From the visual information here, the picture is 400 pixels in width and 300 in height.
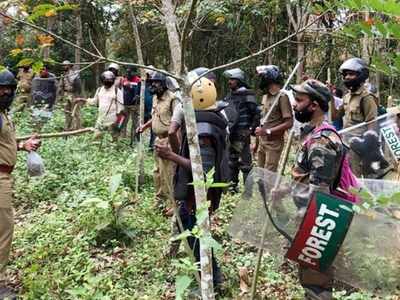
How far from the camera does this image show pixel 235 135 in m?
6.80

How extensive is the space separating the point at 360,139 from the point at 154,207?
2655mm

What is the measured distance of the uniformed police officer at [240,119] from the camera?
267 inches

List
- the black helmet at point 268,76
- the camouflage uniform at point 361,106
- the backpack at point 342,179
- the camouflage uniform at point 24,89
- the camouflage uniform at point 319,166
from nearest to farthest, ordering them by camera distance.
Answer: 1. the camouflage uniform at point 319,166
2. the backpack at point 342,179
3. the camouflage uniform at point 361,106
4. the black helmet at point 268,76
5. the camouflage uniform at point 24,89

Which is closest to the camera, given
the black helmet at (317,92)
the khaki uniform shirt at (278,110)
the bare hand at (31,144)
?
the black helmet at (317,92)

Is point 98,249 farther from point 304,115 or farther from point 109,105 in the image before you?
point 109,105

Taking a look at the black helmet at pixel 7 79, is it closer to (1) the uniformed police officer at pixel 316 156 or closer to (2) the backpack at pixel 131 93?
(1) the uniformed police officer at pixel 316 156

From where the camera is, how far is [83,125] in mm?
12812

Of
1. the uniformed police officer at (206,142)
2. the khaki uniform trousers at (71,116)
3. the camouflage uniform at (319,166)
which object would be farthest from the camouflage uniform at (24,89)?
the camouflage uniform at (319,166)

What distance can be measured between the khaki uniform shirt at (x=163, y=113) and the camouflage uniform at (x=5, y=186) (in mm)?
2281

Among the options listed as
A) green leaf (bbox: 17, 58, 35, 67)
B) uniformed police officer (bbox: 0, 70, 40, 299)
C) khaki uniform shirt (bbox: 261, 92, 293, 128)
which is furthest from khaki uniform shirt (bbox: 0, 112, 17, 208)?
khaki uniform shirt (bbox: 261, 92, 293, 128)

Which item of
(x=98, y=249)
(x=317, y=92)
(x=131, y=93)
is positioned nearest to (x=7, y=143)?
(x=98, y=249)

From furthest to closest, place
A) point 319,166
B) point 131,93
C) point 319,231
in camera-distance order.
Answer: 1. point 131,93
2. point 319,166
3. point 319,231

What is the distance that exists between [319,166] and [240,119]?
3.77m

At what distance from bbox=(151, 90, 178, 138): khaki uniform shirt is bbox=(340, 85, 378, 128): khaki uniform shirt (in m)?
2.16
